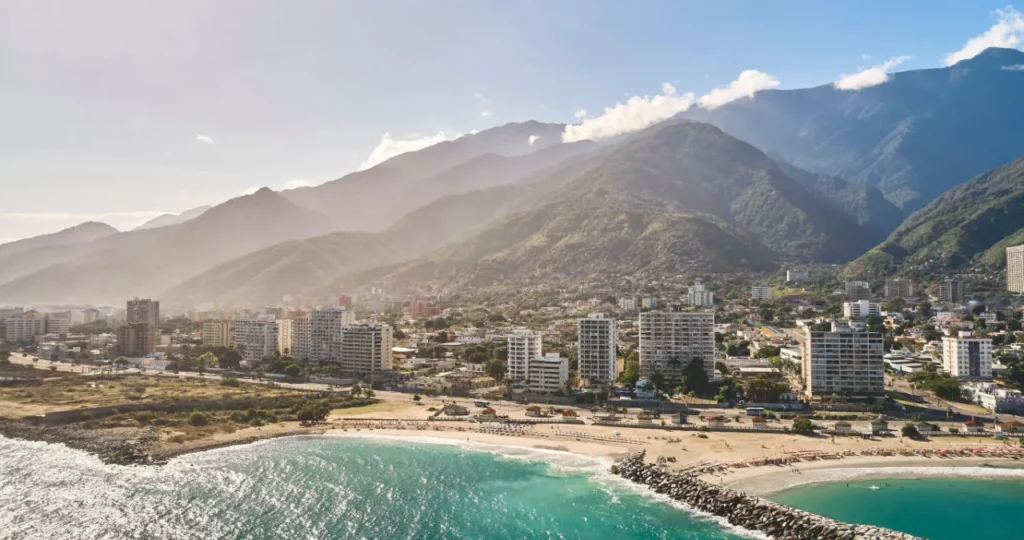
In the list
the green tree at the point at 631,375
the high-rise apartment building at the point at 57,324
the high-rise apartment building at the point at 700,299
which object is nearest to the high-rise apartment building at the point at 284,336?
the green tree at the point at 631,375

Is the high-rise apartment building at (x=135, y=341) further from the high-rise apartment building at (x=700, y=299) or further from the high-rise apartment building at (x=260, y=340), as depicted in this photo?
the high-rise apartment building at (x=700, y=299)

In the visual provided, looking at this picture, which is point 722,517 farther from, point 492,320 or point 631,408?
point 492,320

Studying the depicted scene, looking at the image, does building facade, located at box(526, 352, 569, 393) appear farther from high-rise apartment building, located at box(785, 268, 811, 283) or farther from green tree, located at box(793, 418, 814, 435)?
high-rise apartment building, located at box(785, 268, 811, 283)

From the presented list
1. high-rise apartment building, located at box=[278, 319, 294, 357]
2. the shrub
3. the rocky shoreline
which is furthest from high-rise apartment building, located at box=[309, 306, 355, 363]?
the rocky shoreline

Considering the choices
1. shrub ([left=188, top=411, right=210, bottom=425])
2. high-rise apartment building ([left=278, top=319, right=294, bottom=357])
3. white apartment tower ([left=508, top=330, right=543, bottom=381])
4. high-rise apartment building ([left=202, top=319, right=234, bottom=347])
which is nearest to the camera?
shrub ([left=188, top=411, right=210, bottom=425])

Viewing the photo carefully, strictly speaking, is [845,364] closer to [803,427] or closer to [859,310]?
[803,427]

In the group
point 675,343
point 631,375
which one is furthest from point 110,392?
point 675,343

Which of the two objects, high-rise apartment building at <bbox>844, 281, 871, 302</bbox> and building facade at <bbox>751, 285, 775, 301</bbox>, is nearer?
high-rise apartment building at <bbox>844, 281, 871, 302</bbox>

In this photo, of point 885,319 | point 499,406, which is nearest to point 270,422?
point 499,406
